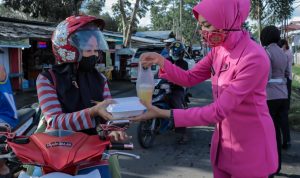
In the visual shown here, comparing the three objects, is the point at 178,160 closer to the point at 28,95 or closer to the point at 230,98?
the point at 230,98

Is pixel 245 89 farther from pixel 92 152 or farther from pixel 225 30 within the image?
pixel 92 152

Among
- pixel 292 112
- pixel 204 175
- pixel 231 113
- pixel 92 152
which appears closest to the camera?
pixel 92 152

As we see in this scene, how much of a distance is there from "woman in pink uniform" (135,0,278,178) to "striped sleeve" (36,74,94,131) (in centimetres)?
37

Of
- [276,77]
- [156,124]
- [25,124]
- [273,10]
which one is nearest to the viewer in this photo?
[25,124]

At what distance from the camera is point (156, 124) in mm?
7145

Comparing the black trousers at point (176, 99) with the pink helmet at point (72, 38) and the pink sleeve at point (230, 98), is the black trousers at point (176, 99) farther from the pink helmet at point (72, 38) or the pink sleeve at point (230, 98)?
the pink sleeve at point (230, 98)

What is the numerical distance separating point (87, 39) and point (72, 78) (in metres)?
0.27

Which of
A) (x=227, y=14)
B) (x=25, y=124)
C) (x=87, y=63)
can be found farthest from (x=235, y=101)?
(x=25, y=124)

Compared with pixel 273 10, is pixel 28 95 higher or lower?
lower

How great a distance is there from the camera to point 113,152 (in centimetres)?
234

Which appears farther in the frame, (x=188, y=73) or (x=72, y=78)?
(x=188, y=73)

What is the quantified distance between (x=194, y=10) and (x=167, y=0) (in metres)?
75.7

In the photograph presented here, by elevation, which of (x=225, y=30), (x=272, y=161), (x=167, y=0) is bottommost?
(x=272, y=161)

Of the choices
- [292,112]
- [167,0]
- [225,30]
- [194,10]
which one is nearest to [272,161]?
[225,30]
